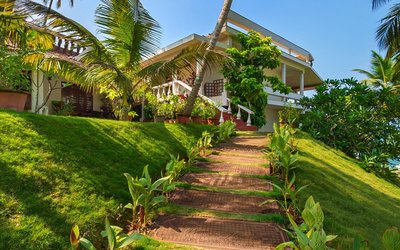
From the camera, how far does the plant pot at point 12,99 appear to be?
17.6 feet

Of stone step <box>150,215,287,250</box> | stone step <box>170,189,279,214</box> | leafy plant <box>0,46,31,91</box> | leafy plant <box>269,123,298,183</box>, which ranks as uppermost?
leafy plant <box>0,46,31,91</box>

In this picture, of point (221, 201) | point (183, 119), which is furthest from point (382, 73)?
point (221, 201)

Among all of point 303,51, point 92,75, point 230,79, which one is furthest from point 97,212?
point 303,51

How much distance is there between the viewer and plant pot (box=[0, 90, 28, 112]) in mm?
5359

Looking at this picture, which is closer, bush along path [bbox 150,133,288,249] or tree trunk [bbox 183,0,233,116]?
bush along path [bbox 150,133,288,249]

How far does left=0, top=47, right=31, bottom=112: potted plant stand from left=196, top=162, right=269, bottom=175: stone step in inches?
143

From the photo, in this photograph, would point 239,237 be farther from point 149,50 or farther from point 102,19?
point 102,19

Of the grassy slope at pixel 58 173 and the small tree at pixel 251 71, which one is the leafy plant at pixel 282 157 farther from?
the small tree at pixel 251 71

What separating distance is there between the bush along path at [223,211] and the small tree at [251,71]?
673 cm

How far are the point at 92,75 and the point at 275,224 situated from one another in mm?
4636

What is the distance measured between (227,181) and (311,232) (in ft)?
7.94

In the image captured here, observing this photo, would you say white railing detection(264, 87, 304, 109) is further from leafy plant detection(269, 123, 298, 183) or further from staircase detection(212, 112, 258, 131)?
leafy plant detection(269, 123, 298, 183)

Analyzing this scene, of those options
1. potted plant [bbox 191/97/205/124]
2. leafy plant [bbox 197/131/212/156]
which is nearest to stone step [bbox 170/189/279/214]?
leafy plant [bbox 197/131/212/156]

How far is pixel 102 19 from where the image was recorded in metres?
7.00
